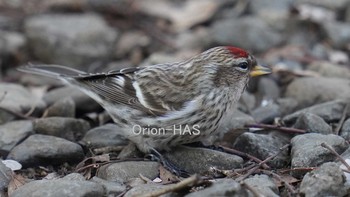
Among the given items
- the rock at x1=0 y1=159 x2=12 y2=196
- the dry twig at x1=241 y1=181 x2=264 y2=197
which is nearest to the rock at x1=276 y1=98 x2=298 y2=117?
the dry twig at x1=241 y1=181 x2=264 y2=197

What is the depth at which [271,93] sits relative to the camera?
5133 mm

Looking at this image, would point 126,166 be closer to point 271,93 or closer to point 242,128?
point 242,128

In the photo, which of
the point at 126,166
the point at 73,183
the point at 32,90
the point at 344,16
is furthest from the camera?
the point at 344,16

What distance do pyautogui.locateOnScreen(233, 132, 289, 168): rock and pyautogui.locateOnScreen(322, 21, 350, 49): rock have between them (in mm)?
2232

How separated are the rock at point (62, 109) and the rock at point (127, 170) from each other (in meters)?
0.86

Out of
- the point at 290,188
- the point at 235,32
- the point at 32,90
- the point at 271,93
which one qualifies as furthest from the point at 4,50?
the point at 290,188

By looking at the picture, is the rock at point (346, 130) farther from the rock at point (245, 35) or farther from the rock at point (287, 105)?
the rock at point (245, 35)

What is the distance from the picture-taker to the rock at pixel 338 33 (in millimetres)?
6074

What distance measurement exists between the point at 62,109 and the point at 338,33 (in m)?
2.78

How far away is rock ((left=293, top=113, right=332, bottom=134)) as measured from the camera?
408cm

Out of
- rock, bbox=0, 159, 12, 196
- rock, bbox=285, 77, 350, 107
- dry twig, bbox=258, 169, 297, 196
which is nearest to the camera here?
dry twig, bbox=258, 169, 297, 196

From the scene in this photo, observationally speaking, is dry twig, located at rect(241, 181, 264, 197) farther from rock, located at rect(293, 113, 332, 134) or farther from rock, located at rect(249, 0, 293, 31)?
rock, located at rect(249, 0, 293, 31)

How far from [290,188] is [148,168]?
820mm

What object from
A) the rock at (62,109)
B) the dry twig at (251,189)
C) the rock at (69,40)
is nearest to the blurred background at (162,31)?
the rock at (69,40)
